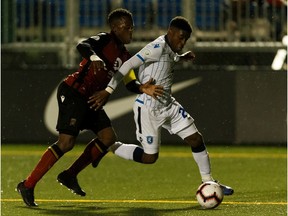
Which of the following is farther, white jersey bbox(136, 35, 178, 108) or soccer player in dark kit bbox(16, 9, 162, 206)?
white jersey bbox(136, 35, 178, 108)

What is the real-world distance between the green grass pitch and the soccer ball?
0.22 feet

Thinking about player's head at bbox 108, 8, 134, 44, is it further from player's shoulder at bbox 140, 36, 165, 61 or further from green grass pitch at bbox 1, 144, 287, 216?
green grass pitch at bbox 1, 144, 287, 216

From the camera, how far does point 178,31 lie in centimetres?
920

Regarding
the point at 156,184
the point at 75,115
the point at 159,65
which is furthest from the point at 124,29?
the point at 156,184

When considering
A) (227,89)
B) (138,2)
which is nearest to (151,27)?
(138,2)

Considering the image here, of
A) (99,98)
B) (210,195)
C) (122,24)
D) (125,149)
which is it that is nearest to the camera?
(210,195)

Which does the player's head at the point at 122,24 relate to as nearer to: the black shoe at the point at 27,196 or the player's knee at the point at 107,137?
the player's knee at the point at 107,137

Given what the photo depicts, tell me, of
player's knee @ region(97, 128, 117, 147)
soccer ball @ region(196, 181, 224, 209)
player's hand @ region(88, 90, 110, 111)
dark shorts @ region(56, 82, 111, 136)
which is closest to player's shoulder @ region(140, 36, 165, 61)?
player's hand @ region(88, 90, 110, 111)

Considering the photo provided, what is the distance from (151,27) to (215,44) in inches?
38.5

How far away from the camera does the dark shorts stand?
9242 mm

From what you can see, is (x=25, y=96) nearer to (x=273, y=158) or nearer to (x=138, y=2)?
(x=138, y=2)

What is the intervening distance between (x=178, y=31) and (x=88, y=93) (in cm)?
95

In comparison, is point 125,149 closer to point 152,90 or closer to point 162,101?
point 162,101

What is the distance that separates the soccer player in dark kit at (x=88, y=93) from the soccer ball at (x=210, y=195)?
88 centimetres
